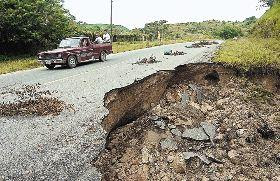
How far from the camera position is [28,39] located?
69.1ft

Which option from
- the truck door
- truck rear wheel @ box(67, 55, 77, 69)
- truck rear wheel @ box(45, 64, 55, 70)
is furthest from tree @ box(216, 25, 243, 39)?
truck rear wheel @ box(45, 64, 55, 70)

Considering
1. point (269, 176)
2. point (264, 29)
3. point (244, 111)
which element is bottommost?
point (269, 176)

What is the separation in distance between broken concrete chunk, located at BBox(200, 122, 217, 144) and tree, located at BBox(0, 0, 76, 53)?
1645 cm

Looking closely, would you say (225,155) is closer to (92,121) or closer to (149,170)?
(149,170)

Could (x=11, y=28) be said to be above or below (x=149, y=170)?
above

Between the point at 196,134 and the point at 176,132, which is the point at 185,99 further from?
the point at 196,134

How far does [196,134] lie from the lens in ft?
19.8

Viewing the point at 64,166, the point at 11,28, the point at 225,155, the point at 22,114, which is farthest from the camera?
the point at 11,28

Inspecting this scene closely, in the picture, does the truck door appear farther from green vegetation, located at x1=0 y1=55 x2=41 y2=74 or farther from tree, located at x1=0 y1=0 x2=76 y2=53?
tree, located at x1=0 y1=0 x2=76 y2=53

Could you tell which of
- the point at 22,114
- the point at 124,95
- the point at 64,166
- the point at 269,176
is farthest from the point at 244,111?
the point at 22,114

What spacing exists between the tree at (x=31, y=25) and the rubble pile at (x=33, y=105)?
1200cm

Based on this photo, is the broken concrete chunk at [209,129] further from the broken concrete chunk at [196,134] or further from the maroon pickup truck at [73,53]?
the maroon pickup truck at [73,53]

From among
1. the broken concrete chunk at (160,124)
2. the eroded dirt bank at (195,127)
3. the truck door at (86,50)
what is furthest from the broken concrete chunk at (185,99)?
the truck door at (86,50)

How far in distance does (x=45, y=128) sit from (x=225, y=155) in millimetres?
3193
